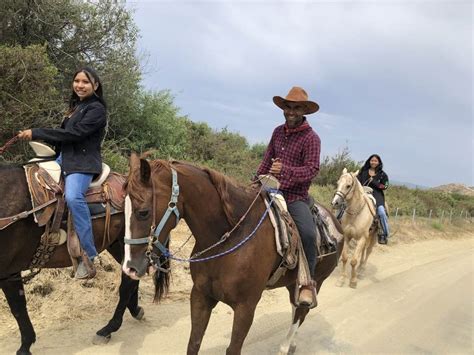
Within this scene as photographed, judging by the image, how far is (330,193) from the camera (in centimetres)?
1691

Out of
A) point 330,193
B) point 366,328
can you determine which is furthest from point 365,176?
point 330,193

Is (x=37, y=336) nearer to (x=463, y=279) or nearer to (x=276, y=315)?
(x=276, y=315)

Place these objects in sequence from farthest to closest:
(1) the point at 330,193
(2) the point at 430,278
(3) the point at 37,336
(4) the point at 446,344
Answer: (1) the point at 330,193 < (2) the point at 430,278 < (4) the point at 446,344 < (3) the point at 37,336

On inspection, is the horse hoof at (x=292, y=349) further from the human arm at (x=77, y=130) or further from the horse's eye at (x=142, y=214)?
the human arm at (x=77, y=130)

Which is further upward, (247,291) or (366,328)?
(247,291)

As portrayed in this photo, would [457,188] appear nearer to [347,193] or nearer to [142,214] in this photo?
[347,193]

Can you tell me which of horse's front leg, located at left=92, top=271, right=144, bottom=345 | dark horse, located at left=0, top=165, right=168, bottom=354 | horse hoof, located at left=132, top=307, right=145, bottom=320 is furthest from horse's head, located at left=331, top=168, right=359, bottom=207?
dark horse, located at left=0, top=165, right=168, bottom=354

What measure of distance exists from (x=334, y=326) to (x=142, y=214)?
4.01 metres

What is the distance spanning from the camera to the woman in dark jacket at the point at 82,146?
363cm

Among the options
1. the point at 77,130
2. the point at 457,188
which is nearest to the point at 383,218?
the point at 77,130

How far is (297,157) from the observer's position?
Result: 13.1 feet

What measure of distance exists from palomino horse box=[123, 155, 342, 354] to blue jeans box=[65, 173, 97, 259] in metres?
1.07

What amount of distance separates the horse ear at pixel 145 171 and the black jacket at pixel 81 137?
1.25m

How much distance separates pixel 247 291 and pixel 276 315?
9.11 ft
